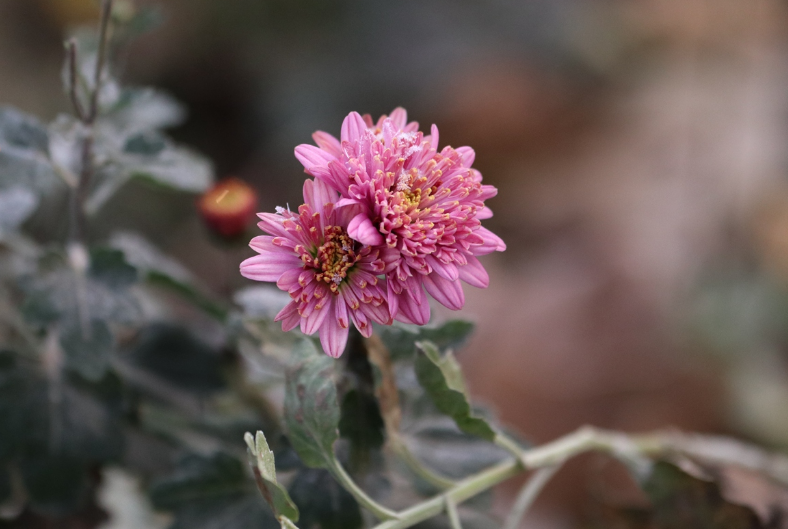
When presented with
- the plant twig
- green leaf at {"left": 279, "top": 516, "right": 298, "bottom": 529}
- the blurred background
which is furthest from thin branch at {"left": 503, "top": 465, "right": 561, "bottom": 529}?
the blurred background

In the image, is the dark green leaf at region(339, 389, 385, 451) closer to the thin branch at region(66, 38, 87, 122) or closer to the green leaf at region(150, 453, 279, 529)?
the green leaf at region(150, 453, 279, 529)

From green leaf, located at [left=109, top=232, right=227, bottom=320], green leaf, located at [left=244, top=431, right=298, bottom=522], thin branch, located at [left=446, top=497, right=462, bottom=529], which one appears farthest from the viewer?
green leaf, located at [left=109, top=232, right=227, bottom=320]

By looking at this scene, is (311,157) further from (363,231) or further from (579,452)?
(579,452)

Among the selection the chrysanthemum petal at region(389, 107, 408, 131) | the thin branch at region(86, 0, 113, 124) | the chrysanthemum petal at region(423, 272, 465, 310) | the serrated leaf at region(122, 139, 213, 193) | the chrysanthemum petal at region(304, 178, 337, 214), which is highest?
the thin branch at region(86, 0, 113, 124)

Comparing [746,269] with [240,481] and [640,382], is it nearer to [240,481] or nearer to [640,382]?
[640,382]

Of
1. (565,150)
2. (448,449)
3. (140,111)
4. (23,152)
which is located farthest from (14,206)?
(565,150)

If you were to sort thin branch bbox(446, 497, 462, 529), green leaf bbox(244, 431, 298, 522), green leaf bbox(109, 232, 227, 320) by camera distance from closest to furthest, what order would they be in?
green leaf bbox(244, 431, 298, 522) < thin branch bbox(446, 497, 462, 529) < green leaf bbox(109, 232, 227, 320)

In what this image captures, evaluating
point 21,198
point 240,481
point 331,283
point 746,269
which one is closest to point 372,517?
point 240,481
